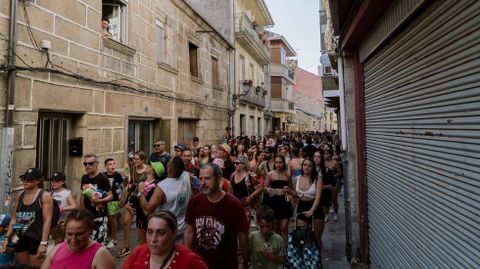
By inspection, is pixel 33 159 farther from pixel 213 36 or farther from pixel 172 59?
pixel 213 36

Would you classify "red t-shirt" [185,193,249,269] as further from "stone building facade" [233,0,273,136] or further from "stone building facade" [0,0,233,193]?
"stone building facade" [233,0,273,136]

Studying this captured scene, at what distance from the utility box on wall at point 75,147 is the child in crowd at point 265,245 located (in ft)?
13.2

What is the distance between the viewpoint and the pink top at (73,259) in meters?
2.42

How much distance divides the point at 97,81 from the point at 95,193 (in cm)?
240

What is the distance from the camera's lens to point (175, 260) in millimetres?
2271

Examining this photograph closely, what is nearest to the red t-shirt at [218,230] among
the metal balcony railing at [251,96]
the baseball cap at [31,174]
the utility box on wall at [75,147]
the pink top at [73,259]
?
the pink top at [73,259]

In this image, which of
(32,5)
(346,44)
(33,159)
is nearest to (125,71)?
(32,5)

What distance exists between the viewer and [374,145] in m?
4.75

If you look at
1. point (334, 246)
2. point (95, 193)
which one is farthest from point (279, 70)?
point (95, 193)

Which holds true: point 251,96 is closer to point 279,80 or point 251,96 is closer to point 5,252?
point 279,80

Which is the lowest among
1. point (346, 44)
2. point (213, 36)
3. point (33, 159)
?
point (33, 159)

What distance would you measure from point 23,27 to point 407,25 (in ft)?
16.6

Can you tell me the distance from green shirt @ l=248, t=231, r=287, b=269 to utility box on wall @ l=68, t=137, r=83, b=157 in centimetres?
405

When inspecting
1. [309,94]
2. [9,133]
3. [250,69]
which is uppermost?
[309,94]
